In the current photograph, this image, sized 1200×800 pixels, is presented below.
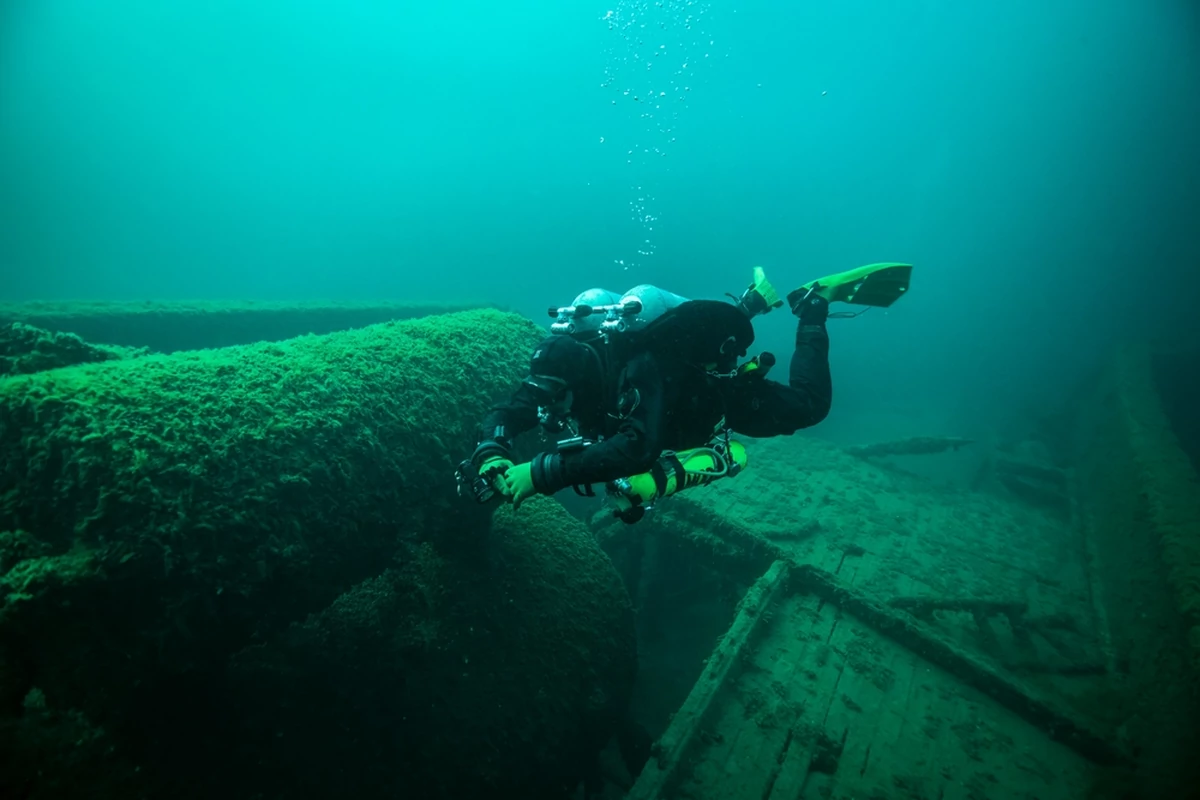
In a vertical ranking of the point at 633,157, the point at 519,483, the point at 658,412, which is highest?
the point at 633,157

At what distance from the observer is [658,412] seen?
9.07 ft

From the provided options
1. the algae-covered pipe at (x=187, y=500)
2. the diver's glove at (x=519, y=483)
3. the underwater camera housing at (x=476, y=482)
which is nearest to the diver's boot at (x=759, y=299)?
the diver's glove at (x=519, y=483)

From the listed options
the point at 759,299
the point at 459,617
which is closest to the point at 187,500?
the point at 459,617

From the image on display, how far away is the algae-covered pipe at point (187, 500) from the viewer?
1650 mm

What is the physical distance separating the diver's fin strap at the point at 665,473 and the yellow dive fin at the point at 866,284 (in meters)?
2.14

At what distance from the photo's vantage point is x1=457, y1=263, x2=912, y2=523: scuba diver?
8.61 ft

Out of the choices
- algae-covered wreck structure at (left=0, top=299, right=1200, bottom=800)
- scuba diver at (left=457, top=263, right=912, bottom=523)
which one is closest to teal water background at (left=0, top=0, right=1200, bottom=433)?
algae-covered wreck structure at (left=0, top=299, right=1200, bottom=800)

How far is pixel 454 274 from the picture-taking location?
68.9 meters

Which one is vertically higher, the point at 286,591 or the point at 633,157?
the point at 633,157

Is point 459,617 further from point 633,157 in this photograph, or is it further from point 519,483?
point 633,157

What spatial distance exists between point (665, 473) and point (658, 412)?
0.45 meters

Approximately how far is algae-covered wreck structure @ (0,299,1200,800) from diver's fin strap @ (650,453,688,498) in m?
1.17

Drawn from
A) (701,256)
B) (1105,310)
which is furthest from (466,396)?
(701,256)

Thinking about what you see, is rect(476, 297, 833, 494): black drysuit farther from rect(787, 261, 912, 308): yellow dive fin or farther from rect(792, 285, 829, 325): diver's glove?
rect(787, 261, 912, 308): yellow dive fin
